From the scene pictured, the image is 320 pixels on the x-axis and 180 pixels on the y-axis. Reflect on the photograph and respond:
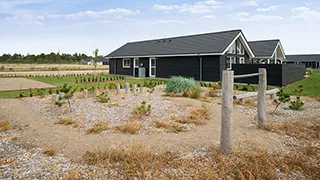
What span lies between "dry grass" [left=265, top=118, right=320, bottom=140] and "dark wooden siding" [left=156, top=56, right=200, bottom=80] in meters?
14.0

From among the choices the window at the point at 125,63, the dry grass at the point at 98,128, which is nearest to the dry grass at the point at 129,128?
the dry grass at the point at 98,128

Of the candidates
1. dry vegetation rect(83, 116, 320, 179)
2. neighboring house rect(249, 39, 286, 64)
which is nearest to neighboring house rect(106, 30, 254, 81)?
neighboring house rect(249, 39, 286, 64)

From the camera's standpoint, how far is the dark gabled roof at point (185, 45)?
64.2ft

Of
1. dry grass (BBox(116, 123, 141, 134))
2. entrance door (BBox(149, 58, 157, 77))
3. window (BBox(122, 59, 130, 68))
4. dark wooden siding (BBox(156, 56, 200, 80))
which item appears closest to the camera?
dry grass (BBox(116, 123, 141, 134))

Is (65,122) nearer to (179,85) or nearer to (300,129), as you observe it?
(300,129)

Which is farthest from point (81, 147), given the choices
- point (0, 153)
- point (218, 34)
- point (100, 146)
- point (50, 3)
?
point (218, 34)

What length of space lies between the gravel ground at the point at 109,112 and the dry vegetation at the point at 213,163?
5.48ft

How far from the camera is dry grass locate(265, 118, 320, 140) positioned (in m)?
5.32

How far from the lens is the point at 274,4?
47.6 ft

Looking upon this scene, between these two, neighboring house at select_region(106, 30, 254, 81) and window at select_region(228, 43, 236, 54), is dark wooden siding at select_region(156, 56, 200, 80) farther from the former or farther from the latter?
window at select_region(228, 43, 236, 54)

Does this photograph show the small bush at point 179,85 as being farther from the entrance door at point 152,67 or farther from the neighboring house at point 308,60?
the neighboring house at point 308,60

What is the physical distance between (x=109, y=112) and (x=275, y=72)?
13.1 m

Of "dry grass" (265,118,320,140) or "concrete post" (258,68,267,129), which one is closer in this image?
"dry grass" (265,118,320,140)

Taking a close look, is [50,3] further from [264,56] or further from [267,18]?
[264,56]
